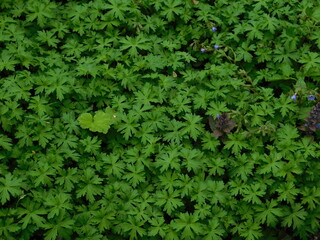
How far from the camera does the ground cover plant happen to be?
385cm

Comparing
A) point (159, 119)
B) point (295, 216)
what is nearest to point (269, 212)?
point (295, 216)

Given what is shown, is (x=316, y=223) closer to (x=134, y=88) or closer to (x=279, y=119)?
(x=279, y=119)

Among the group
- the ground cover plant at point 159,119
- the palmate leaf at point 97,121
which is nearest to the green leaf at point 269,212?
the ground cover plant at point 159,119

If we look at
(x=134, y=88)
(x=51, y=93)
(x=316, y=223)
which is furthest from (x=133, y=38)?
(x=316, y=223)

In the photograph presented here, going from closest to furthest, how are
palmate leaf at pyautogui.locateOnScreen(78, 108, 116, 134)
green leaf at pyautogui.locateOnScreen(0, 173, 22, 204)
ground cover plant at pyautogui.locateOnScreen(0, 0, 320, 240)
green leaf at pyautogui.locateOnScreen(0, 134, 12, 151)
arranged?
1. green leaf at pyautogui.locateOnScreen(0, 173, 22, 204)
2. ground cover plant at pyautogui.locateOnScreen(0, 0, 320, 240)
3. green leaf at pyautogui.locateOnScreen(0, 134, 12, 151)
4. palmate leaf at pyautogui.locateOnScreen(78, 108, 116, 134)

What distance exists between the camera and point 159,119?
430cm

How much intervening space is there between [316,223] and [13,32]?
12.1 ft

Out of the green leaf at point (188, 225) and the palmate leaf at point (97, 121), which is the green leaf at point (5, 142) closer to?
the palmate leaf at point (97, 121)

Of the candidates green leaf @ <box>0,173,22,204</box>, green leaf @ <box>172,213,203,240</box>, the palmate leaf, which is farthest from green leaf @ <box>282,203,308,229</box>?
green leaf @ <box>0,173,22,204</box>

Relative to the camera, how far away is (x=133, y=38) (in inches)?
189

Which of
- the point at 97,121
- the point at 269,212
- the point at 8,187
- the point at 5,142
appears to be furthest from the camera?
the point at 97,121

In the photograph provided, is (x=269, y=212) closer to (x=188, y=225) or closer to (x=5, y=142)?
(x=188, y=225)

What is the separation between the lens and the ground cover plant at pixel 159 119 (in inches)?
151

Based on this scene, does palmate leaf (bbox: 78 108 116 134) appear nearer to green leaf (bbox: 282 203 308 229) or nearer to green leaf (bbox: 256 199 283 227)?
green leaf (bbox: 256 199 283 227)
